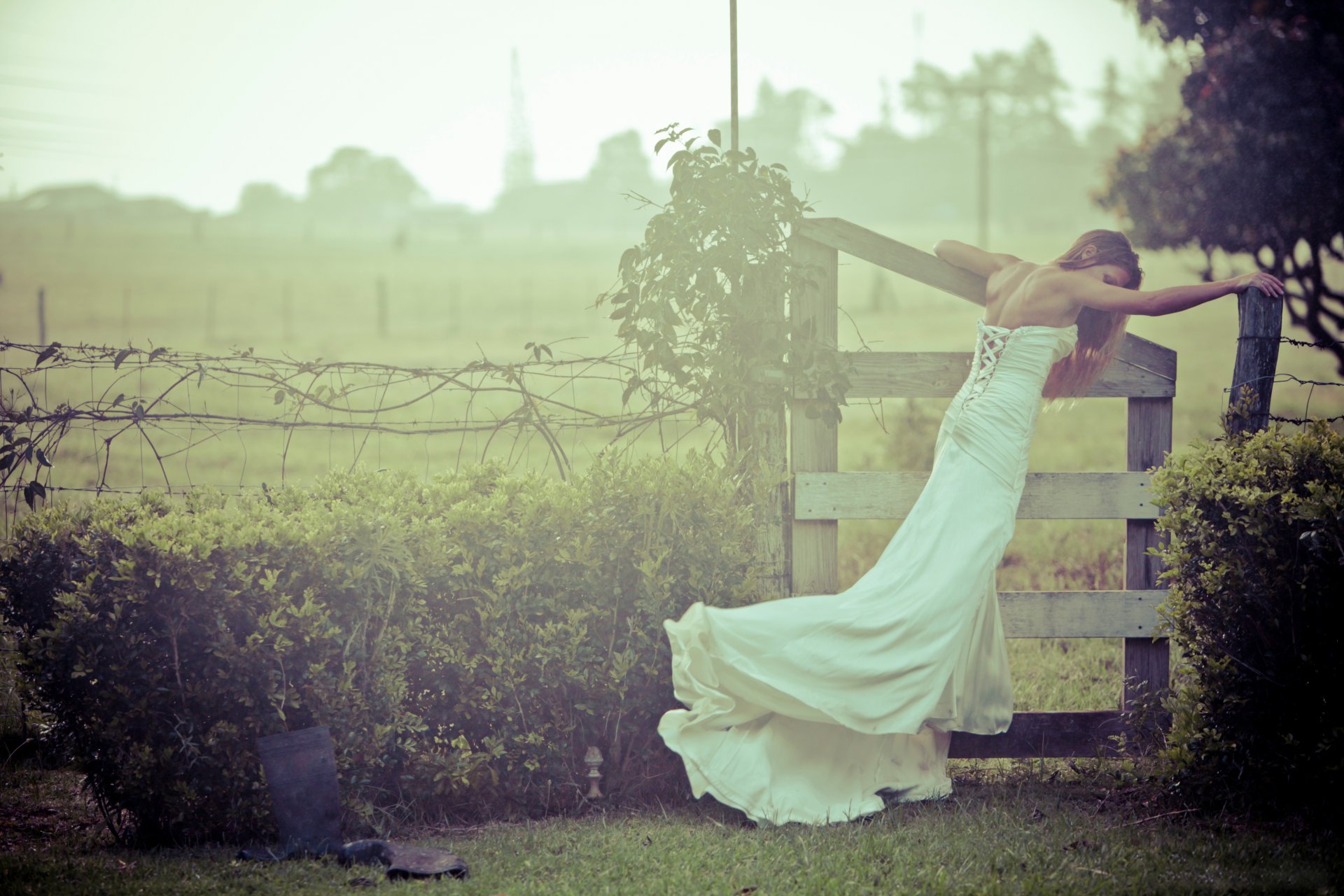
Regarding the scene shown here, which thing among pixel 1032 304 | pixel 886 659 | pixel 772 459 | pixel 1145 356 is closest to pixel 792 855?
pixel 886 659

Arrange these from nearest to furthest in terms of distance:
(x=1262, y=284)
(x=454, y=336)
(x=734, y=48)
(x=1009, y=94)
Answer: (x=1262, y=284) → (x=734, y=48) → (x=454, y=336) → (x=1009, y=94)

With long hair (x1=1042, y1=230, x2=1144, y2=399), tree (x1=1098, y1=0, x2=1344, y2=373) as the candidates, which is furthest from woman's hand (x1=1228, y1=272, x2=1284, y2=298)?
tree (x1=1098, y1=0, x2=1344, y2=373)

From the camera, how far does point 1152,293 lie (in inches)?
172

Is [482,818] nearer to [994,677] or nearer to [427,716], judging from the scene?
[427,716]

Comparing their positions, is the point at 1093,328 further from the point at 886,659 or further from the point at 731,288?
the point at 886,659

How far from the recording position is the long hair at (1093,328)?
15.2 ft

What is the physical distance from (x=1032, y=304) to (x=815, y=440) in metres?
1.18

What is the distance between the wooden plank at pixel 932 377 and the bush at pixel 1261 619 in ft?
2.14

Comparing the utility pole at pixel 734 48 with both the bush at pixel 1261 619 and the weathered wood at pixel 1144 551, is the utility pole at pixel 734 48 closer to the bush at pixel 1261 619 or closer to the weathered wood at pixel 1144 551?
the weathered wood at pixel 1144 551

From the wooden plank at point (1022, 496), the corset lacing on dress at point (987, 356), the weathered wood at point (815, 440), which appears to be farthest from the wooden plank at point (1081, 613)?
the corset lacing on dress at point (987, 356)

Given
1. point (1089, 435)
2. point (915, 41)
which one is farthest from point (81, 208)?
point (1089, 435)

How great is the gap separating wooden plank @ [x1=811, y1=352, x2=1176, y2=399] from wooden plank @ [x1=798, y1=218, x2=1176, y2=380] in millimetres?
63

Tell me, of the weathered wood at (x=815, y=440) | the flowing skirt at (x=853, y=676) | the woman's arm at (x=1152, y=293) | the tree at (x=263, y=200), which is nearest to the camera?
the flowing skirt at (x=853, y=676)

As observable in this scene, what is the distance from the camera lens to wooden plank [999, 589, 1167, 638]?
4805 mm
